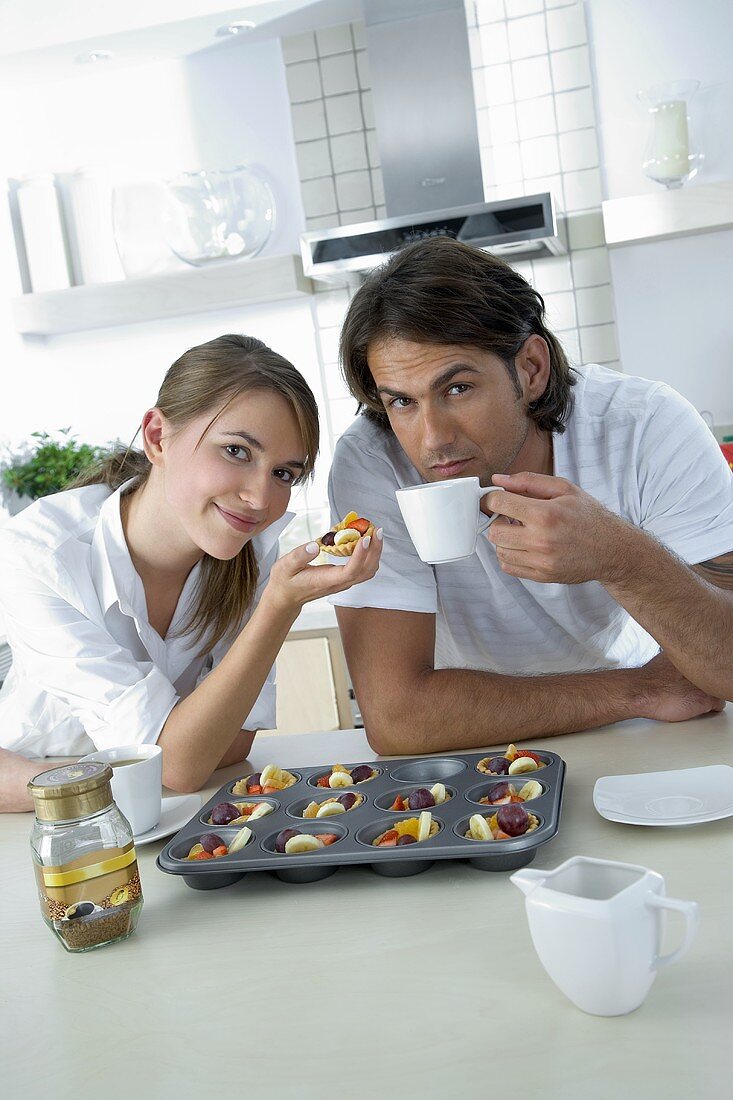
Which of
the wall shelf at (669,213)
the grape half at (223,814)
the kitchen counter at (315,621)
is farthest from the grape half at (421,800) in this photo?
the wall shelf at (669,213)

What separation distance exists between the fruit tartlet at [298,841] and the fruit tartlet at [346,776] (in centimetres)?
15

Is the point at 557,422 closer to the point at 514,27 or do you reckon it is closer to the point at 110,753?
the point at 110,753

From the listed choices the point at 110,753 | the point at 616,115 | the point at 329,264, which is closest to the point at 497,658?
the point at 110,753

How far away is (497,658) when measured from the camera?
1889 millimetres

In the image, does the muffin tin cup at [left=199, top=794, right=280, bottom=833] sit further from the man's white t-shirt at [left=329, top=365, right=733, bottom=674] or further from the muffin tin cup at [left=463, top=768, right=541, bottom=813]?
the man's white t-shirt at [left=329, top=365, right=733, bottom=674]

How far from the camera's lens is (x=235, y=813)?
1.21 metres

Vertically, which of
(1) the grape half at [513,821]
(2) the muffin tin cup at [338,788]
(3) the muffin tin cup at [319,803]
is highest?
(1) the grape half at [513,821]

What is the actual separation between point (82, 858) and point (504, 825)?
16.6 inches

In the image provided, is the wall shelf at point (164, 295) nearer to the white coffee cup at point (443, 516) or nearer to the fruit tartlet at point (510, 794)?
the white coffee cup at point (443, 516)

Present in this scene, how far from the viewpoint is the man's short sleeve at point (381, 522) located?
1.63 meters

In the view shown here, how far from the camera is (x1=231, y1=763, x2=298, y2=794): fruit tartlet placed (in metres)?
1.30

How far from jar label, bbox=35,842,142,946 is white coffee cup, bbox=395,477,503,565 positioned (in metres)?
0.52

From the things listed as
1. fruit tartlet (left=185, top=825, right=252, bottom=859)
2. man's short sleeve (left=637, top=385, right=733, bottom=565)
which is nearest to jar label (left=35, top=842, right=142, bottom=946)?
fruit tartlet (left=185, top=825, right=252, bottom=859)

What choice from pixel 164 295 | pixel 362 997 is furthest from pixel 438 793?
pixel 164 295
